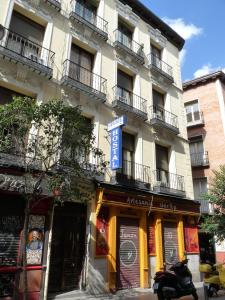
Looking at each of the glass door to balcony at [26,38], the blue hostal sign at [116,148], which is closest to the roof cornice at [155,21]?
the glass door to balcony at [26,38]

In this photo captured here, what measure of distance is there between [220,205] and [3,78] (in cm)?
1175

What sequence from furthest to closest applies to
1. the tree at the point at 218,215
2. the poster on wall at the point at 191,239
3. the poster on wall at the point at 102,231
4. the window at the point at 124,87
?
the poster on wall at the point at 191,239 → the window at the point at 124,87 → the tree at the point at 218,215 → the poster on wall at the point at 102,231

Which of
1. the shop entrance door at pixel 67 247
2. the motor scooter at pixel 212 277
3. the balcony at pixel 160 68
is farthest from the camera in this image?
the balcony at pixel 160 68

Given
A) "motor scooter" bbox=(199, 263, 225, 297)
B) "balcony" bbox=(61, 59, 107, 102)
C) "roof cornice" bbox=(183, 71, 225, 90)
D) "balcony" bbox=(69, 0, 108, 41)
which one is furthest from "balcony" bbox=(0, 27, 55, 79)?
"roof cornice" bbox=(183, 71, 225, 90)

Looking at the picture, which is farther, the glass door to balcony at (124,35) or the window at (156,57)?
the window at (156,57)

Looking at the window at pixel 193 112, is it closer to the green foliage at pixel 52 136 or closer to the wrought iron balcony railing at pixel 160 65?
the wrought iron balcony railing at pixel 160 65

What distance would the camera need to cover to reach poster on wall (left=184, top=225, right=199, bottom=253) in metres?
14.3

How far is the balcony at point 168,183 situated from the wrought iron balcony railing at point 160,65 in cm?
645

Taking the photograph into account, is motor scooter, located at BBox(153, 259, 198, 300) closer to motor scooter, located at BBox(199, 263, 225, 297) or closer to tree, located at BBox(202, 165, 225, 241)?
motor scooter, located at BBox(199, 263, 225, 297)

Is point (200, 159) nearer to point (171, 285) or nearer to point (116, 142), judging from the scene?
point (116, 142)

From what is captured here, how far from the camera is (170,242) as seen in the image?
44.3 ft

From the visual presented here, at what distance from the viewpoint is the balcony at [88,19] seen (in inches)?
510

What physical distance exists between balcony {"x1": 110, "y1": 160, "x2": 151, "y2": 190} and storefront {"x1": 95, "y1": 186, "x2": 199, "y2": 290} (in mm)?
659

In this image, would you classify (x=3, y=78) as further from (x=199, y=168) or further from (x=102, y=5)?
(x=199, y=168)
